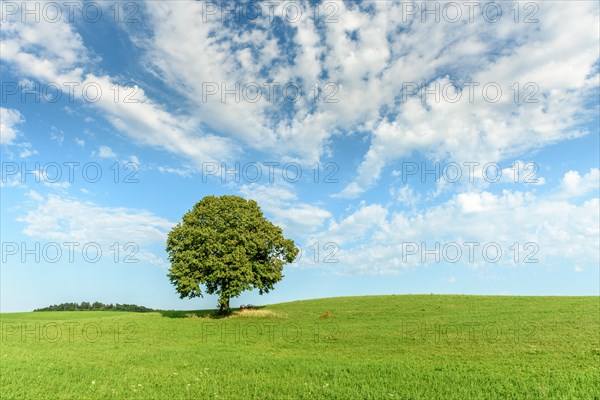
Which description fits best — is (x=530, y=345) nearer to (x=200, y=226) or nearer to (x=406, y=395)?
(x=406, y=395)

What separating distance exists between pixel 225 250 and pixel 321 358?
2760 cm

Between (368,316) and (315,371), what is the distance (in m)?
28.5

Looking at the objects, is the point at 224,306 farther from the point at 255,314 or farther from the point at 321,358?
the point at 321,358

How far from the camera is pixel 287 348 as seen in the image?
2845 centimetres

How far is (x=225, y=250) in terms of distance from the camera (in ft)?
160

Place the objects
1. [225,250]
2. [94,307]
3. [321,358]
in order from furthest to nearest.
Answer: [94,307]
[225,250]
[321,358]

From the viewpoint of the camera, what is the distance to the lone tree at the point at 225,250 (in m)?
48.0

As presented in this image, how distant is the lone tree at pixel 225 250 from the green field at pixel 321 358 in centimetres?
537

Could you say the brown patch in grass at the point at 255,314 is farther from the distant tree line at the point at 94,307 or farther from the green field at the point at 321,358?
the distant tree line at the point at 94,307

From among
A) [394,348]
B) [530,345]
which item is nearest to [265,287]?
[394,348]

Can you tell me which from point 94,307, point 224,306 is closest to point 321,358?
point 224,306

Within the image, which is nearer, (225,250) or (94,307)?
(225,250)

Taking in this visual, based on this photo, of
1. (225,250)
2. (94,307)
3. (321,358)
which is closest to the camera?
(321,358)

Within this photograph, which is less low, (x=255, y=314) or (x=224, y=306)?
(x=224, y=306)
